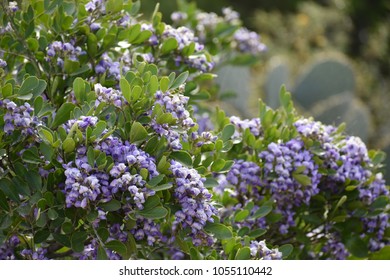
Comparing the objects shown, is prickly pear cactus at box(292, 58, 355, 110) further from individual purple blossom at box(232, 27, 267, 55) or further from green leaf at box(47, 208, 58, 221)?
green leaf at box(47, 208, 58, 221)

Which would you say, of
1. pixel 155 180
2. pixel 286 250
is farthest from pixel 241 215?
pixel 155 180

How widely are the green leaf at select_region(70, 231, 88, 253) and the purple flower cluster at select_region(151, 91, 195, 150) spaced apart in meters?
0.31

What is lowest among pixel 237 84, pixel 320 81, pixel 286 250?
pixel 320 81

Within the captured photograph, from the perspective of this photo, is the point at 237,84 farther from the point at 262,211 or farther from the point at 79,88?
the point at 79,88

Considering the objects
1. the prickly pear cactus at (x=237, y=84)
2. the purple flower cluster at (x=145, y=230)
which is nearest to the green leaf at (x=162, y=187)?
the purple flower cluster at (x=145, y=230)

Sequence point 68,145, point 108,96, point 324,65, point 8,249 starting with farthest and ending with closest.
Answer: point 324,65 → point 8,249 → point 108,96 → point 68,145

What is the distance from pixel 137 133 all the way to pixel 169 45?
58 cm

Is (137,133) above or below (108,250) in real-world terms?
above

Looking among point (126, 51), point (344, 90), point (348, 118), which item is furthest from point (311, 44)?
point (126, 51)

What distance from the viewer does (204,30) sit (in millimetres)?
3193

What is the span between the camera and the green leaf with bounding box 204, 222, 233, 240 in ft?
6.46

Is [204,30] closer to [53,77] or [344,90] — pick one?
[53,77]

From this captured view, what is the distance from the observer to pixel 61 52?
219 cm
